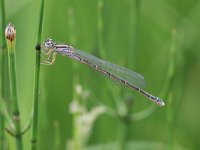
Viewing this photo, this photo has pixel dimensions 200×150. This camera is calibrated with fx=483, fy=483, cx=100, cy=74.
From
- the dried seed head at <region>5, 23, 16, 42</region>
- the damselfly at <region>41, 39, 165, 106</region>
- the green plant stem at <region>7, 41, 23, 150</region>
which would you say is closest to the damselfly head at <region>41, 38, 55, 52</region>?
the damselfly at <region>41, 39, 165, 106</region>

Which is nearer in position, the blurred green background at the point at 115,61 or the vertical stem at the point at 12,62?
the vertical stem at the point at 12,62

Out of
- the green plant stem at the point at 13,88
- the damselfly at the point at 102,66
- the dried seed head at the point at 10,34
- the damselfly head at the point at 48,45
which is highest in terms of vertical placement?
the damselfly head at the point at 48,45

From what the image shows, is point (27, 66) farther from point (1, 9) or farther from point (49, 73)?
point (1, 9)

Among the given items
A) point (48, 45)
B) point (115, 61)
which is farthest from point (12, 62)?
A: point (115, 61)

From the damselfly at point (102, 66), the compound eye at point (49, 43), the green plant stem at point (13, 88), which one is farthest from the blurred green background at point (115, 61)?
the green plant stem at point (13, 88)

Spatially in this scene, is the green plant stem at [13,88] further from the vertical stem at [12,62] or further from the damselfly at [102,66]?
the damselfly at [102,66]

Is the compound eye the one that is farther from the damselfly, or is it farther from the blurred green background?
the blurred green background

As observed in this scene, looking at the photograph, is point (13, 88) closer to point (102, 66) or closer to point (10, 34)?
point (10, 34)

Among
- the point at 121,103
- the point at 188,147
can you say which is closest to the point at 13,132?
the point at 121,103
